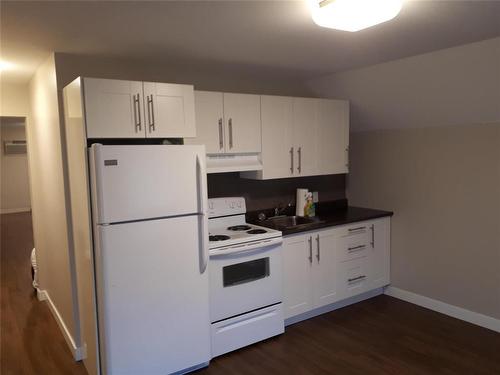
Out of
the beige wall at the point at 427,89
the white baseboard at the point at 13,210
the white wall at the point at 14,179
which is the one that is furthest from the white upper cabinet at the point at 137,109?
the white baseboard at the point at 13,210

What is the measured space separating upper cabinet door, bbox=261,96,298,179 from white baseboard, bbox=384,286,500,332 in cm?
169

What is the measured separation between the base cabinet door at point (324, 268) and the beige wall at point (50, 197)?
79.1 inches

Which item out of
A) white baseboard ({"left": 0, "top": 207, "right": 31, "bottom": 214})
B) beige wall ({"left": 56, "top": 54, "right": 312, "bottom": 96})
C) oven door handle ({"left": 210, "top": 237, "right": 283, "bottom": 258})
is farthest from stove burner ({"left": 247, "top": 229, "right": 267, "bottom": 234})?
white baseboard ({"left": 0, "top": 207, "right": 31, "bottom": 214})

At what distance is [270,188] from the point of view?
4012 millimetres

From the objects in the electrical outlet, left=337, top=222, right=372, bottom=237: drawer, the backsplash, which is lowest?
left=337, top=222, right=372, bottom=237: drawer

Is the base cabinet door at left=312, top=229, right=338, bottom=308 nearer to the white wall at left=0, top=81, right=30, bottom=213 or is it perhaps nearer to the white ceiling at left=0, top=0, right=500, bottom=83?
the white ceiling at left=0, top=0, right=500, bottom=83

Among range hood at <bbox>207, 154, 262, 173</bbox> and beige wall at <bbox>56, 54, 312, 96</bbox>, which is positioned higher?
beige wall at <bbox>56, 54, 312, 96</bbox>

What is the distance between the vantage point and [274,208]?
402 centimetres

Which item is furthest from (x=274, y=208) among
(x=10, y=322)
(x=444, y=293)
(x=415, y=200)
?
→ (x=10, y=322)

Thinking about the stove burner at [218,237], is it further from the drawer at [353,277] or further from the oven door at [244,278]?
the drawer at [353,277]

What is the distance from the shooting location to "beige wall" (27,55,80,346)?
119 inches

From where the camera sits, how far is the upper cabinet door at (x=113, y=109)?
97.3 inches

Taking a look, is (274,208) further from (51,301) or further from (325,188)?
(51,301)

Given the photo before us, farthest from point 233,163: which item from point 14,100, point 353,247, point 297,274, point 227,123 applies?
point 14,100
